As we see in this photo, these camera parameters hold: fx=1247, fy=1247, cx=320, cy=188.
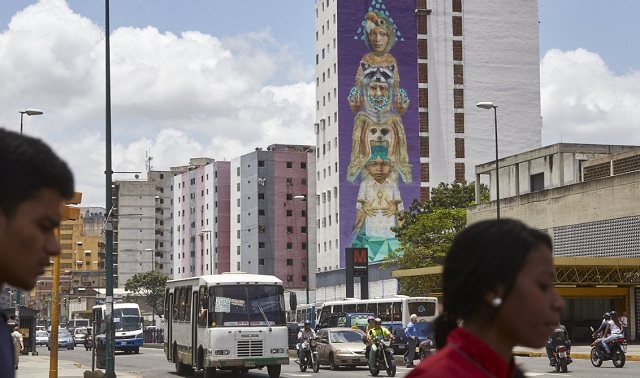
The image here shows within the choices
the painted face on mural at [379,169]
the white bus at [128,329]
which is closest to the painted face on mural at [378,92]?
the painted face on mural at [379,169]

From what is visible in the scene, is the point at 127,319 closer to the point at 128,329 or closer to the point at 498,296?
the point at 128,329

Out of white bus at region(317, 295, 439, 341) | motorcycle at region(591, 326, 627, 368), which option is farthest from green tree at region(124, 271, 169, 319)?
motorcycle at region(591, 326, 627, 368)

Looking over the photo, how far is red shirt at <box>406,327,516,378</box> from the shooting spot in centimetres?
258

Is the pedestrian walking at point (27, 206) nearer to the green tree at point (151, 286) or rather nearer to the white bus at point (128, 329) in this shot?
the white bus at point (128, 329)

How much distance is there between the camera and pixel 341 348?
123 feet

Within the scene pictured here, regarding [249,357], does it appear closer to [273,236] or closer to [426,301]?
[426,301]

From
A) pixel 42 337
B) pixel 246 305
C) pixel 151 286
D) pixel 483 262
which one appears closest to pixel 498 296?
pixel 483 262

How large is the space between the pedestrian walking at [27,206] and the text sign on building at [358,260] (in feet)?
268

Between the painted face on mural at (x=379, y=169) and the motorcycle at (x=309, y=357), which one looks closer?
the motorcycle at (x=309, y=357)

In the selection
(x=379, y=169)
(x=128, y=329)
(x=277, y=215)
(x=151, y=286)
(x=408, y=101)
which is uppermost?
(x=408, y=101)

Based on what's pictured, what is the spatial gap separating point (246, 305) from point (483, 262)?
2748 centimetres

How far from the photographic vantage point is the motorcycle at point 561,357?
31219mm

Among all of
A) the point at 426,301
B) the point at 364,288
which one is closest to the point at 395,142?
the point at 364,288

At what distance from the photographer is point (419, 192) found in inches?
4496
